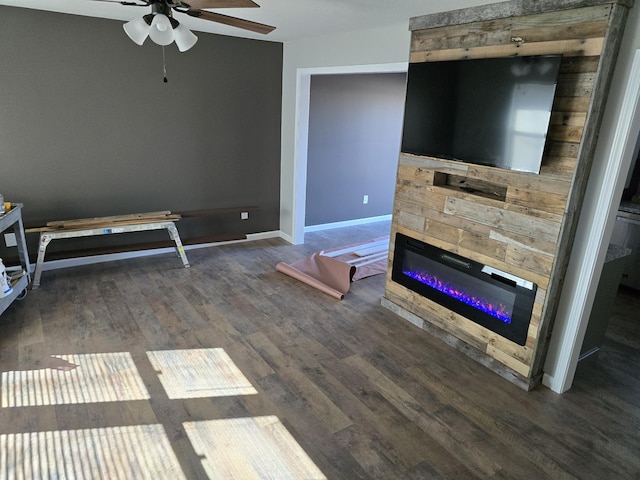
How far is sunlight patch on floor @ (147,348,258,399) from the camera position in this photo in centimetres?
254

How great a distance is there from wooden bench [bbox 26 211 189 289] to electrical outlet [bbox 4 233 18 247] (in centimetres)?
25

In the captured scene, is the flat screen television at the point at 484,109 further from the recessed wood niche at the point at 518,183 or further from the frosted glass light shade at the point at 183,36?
the frosted glass light shade at the point at 183,36

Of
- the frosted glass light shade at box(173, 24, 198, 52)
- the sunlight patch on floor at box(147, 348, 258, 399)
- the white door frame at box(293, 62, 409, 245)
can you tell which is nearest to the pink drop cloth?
the white door frame at box(293, 62, 409, 245)

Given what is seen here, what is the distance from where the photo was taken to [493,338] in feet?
9.41

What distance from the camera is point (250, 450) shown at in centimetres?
212

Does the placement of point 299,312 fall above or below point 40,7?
below

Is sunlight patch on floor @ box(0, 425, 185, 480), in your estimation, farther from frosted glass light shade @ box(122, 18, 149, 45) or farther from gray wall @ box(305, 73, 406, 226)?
gray wall @ box(305, 73, 406, 226)

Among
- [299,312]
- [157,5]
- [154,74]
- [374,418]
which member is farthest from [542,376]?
[154,74]

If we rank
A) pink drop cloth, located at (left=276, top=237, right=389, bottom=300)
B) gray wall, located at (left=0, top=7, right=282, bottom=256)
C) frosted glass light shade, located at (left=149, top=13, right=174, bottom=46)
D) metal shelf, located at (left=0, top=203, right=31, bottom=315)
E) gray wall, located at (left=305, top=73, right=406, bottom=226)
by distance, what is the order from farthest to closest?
gray wall, located at (left=305, top=73, right=406, bottom=226)
pink drop cloth, located at (left=276, top=237, right=389, bottom=300)
gray wall, located at (left=0, top=7, right=282, bottom=256)
metal shelf, located at (left=0, top=203, right=31, bottom=315)
frosted glass light shade, located at (left=149, top=13, right=174, bottom=46)

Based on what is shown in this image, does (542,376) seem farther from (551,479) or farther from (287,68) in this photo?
(287,68)

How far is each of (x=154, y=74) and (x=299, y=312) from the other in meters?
2.79

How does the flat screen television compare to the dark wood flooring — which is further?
the flat screen television

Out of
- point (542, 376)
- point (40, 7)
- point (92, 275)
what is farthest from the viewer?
point (92, 275)

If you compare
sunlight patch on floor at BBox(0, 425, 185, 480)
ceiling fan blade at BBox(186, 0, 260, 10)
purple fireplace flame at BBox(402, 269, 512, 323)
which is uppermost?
ceiling fan blade at BBox(186, 0, 260, 10)
